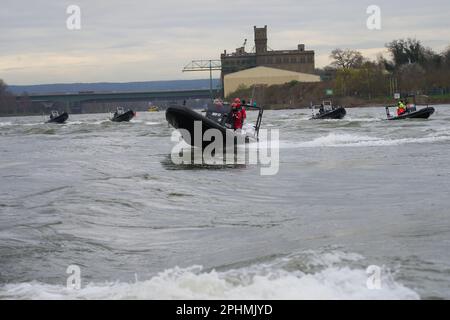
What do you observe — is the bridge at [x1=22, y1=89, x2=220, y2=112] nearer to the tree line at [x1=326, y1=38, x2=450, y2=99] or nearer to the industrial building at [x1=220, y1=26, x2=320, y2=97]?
the industrial building at [x1=220, y1=26, x2=320, y2=97]

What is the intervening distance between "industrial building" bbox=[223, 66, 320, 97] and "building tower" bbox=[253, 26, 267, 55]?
1310 cm

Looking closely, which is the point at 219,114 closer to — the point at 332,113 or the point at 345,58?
the point at 332,113

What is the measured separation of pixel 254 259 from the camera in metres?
8.23

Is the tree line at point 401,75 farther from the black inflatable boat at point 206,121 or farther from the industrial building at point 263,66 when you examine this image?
the black inflatable boat at point 206,121

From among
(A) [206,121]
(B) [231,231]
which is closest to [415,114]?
(A) [206,121]

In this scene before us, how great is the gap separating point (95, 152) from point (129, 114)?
37.1m

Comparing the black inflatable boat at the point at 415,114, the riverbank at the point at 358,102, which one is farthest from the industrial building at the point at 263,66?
the black inflatable boat at the point at 415,114

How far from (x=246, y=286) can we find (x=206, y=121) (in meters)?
16.3

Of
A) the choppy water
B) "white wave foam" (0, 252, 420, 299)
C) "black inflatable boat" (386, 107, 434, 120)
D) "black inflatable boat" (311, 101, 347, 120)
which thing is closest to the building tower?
"black inflatable boat" (311, 101, 347, 120)

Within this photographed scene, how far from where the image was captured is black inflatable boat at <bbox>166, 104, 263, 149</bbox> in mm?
22703

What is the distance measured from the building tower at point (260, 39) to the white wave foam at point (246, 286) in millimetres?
142828

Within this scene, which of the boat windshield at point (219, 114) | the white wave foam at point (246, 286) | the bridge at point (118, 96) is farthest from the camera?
the bridge at point (118, 96)

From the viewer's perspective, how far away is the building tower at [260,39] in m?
149
